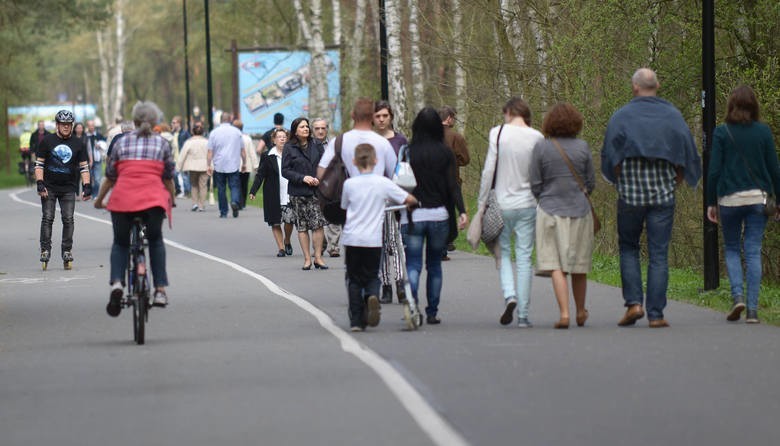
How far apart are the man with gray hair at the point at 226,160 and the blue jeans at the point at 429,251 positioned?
1732 cm

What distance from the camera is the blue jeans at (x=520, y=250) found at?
12.2m

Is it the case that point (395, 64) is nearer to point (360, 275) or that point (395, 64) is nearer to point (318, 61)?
point (318, 61)

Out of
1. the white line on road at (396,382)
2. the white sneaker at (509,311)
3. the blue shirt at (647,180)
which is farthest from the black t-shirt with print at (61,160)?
the blue shirt at (647,180)

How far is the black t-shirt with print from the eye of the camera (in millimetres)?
18547

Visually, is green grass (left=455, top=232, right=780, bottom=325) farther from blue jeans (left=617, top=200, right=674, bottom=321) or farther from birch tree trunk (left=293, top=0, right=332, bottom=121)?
birch tree trunk (left=293, top=0, right=332, bottom=121)

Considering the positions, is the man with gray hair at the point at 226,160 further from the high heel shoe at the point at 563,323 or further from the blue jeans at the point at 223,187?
the high heel shoe at the point at 563,323

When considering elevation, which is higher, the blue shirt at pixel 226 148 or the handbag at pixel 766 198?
the blue shirt at pixel 226 148

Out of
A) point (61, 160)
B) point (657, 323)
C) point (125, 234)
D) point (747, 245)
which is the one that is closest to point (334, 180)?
point (125, 234)

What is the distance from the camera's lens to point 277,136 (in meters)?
22.2

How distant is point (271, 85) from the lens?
4706cm

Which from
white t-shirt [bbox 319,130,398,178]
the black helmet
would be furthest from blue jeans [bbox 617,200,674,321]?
the black helmet

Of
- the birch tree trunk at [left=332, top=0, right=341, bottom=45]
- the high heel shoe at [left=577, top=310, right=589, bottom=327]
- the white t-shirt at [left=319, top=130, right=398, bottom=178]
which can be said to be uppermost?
the birch tree trunk at [left=332, top=0, right=341, bottom=45]

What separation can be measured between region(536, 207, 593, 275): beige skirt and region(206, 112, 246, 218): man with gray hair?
17945 millimetres

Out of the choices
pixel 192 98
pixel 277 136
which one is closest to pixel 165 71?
pixel 192 98
